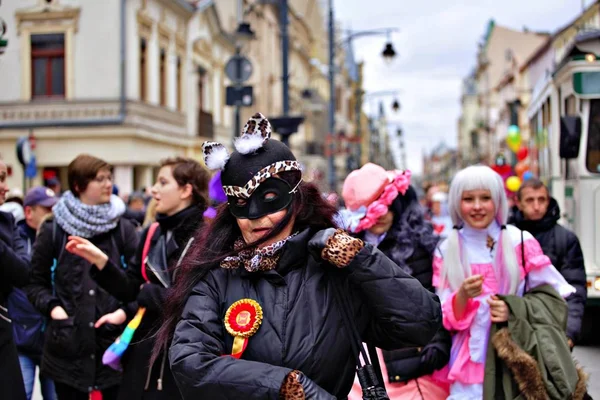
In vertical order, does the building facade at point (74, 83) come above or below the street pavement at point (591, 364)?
above

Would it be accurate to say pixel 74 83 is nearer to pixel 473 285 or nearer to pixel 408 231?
pixel 408 231

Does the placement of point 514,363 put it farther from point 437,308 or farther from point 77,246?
point 77,246

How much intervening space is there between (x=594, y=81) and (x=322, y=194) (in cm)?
689

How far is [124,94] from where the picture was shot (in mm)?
22359

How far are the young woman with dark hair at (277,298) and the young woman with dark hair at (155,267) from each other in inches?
67.0

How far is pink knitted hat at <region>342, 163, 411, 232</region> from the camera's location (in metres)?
4.86

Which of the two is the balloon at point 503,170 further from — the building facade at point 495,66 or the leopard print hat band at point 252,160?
the building facade at point 495,66

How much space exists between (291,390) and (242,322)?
0.99 ft

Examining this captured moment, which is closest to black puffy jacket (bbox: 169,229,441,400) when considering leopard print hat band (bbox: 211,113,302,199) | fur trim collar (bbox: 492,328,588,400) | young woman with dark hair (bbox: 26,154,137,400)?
leopard print hat band (bbox: 211,113,302,199)

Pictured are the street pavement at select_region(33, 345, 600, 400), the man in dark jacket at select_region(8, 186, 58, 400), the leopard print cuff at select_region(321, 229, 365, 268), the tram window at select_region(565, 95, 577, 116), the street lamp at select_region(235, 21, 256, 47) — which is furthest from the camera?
the street lamp at select_region(235, 21, 256, 47)

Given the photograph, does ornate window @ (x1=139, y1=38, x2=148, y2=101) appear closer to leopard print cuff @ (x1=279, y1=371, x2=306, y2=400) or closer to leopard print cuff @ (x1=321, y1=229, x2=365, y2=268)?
leopard print cuff @ (x1=321, y1=229, x2=365, y2=268)

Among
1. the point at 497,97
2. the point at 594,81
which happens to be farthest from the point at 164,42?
the point at 497,97

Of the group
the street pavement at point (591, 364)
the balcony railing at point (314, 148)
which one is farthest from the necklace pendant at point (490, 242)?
the balcony railing at point (314, 148)

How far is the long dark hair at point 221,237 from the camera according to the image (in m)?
2.78
